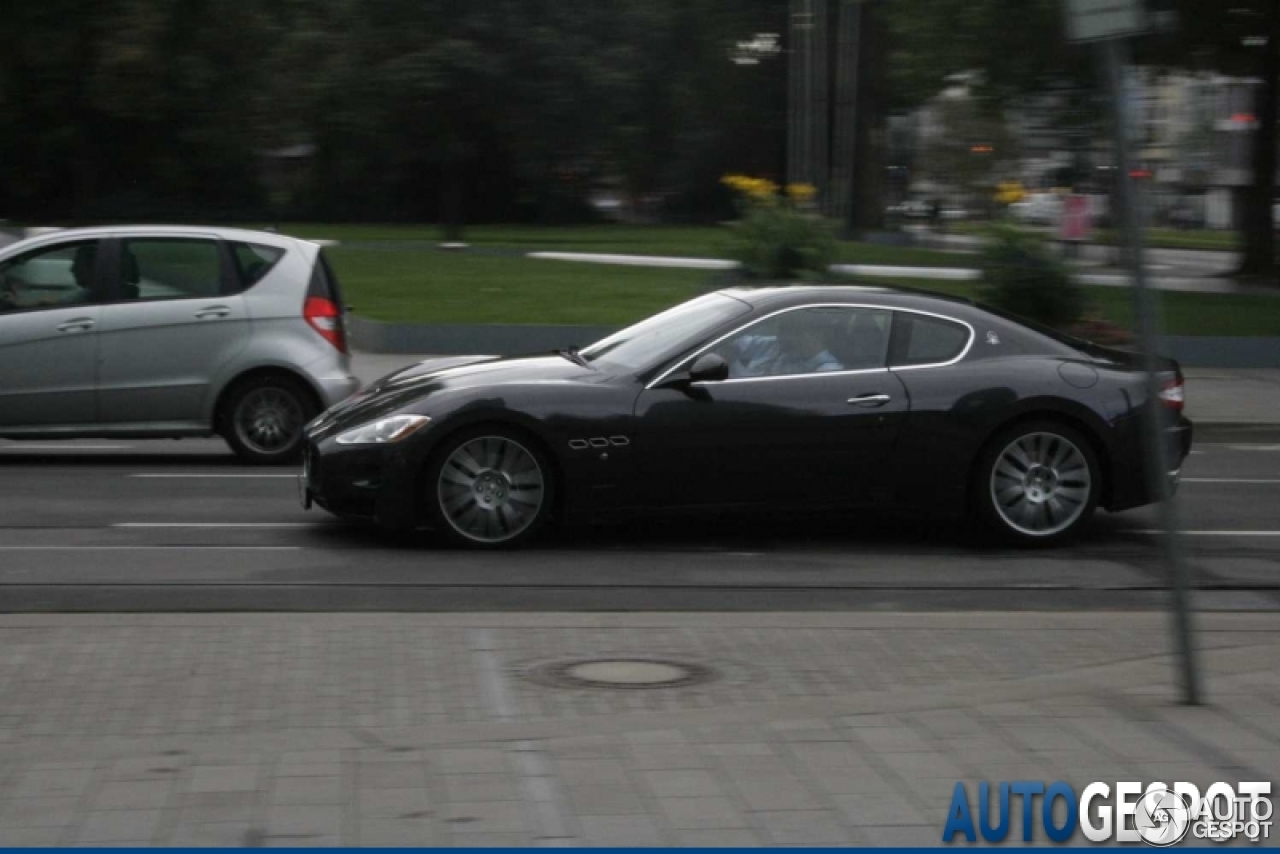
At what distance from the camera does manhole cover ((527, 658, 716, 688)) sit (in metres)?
6.51

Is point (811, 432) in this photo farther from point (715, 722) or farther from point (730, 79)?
point (730, 79)

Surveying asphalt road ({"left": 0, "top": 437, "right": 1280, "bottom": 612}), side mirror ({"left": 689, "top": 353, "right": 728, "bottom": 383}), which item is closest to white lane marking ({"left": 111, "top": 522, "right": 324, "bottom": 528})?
asphalt road ({"left": 0, "top": 437, "right": 1280, "bottom": 612})

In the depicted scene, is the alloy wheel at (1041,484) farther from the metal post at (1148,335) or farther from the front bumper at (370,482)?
the metal post at (1148,335)

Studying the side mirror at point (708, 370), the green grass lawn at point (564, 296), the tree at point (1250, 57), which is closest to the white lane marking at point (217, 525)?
the side mirror at point (708, 370)

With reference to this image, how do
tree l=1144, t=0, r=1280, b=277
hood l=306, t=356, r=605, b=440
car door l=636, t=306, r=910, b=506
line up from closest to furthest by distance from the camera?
car door l=636, t=306, r=910, b=506
hood l=306, t=356, r=605, b=440
tree l=1144, t=0, r=1280, b=277

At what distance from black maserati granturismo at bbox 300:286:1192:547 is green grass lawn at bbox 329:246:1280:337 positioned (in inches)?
377

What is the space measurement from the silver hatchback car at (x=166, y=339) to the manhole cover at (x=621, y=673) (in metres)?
6.21

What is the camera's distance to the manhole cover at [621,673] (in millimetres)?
6512

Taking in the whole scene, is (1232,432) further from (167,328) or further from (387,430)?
(387,430)

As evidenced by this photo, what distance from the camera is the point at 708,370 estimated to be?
948 centimetres

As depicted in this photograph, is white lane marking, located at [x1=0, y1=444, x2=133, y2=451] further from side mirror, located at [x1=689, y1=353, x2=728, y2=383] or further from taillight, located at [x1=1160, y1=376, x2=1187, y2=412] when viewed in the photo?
taillight, located at [x1=1160, y1=376, x2=1187, y2=412]

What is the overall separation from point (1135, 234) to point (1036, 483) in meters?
4.00

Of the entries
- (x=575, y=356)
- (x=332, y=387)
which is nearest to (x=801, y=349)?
(x=575, y=356)

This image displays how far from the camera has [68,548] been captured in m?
9.45
